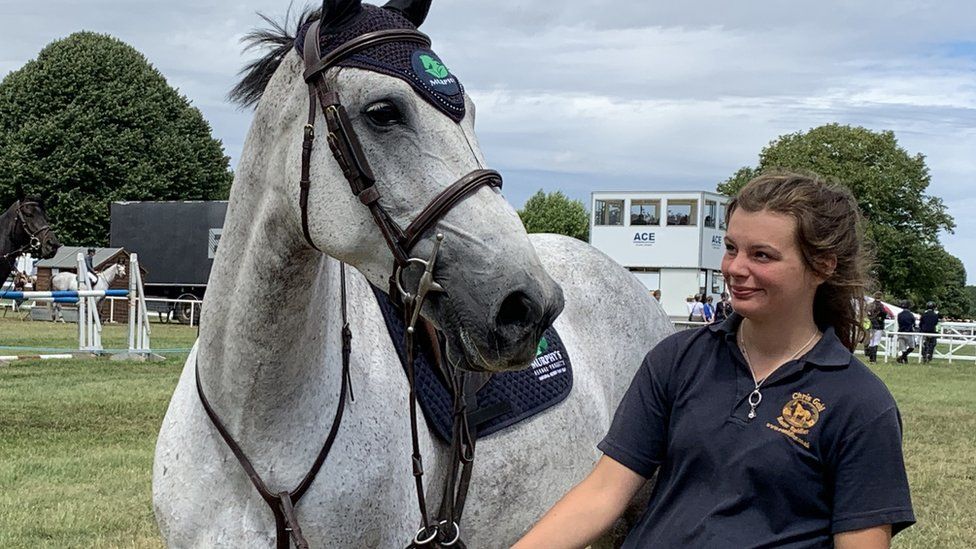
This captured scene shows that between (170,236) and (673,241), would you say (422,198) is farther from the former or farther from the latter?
(673,241)

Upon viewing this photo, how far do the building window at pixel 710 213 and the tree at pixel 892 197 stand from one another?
14360 mm

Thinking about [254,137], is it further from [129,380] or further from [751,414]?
[129,380]

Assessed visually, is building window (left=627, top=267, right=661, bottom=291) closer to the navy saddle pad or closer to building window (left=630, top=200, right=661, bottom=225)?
building window (left=630, top=200, right=661, bottom=225)

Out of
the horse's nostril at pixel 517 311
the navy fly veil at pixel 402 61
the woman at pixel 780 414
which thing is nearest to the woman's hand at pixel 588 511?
the woman at pixel 780 414

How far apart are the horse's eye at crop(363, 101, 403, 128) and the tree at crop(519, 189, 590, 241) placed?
85.0 meters

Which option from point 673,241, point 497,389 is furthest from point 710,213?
point 497,389

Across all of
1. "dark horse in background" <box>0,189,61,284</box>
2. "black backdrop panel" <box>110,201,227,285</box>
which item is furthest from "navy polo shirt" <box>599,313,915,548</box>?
"black backdrop panel" <box>110,201,227,285</box>

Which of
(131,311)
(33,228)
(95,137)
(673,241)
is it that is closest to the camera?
(33,228)

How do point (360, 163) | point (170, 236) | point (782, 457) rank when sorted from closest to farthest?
point (782, 457)
point (360, 163)
point (170, 236)

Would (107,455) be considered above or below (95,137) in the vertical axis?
below

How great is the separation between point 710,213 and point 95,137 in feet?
78.8

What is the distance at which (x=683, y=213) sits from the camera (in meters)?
39.8

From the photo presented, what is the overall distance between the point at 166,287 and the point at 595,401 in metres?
29.6

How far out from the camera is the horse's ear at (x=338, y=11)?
8.57 ft
